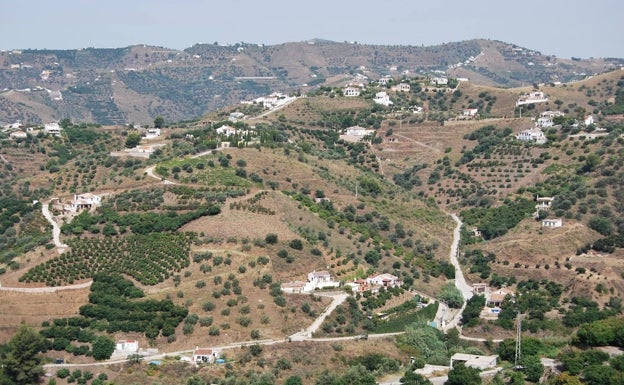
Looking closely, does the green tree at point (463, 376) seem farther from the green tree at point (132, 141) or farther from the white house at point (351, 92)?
the white house at point (351, 92)

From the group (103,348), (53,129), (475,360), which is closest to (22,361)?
(103,348)

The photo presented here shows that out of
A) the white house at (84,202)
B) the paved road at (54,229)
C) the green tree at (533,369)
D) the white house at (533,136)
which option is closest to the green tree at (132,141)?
the paved road at (54,229)

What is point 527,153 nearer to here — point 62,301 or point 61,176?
point 61,176

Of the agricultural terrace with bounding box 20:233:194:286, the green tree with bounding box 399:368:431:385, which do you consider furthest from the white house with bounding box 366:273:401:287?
the green tree with bounding box 399:368:431:385

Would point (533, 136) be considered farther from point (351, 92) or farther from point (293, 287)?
point (293, 287)

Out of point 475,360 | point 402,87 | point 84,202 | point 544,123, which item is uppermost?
point 402,87
